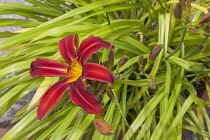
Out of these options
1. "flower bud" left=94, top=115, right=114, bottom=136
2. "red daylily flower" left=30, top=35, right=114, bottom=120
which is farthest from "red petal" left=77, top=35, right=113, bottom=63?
"flower bud" left=94, top=115, right=114, bottom=136

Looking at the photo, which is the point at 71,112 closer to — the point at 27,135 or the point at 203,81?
the point at 27,135

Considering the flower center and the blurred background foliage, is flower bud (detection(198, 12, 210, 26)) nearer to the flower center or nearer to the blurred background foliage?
the blurred background foliage

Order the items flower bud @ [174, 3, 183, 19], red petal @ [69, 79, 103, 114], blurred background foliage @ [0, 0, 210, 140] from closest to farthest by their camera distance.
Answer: red petal @ [69, 79, 103, 114], flower bud @ [174, 3, 183, 19], blurred background foliage @ [0, 0, 210, 140]

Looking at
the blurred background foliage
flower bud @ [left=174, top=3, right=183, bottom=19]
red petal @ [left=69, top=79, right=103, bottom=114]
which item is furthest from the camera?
the blurred background foliage

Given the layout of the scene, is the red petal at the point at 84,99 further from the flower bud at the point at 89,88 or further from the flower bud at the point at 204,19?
the flower bud at the point at 204,19

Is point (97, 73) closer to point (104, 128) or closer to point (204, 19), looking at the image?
point (104, 128)

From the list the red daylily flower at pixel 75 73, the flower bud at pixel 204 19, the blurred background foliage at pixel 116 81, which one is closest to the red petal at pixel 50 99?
the red daylily flower at pixel 75 73

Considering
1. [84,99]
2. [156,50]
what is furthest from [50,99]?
[156,50]

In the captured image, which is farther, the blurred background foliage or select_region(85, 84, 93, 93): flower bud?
the blurred background foliage
